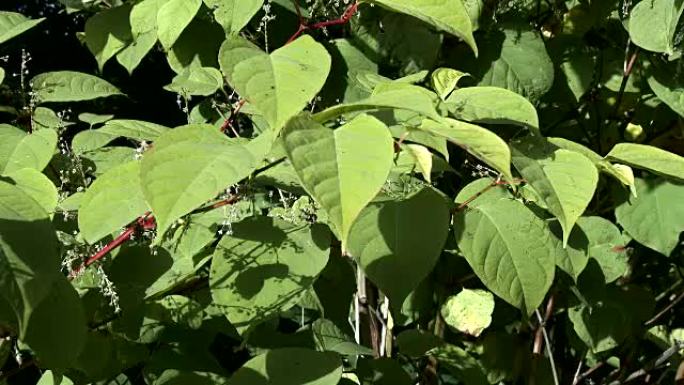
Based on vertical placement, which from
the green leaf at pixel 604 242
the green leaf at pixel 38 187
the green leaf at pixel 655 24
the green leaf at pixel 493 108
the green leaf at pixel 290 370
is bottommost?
the green leaf at pixel 604 242

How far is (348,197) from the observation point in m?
0.70

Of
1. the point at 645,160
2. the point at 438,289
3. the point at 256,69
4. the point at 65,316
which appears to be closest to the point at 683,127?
the point at 438,289

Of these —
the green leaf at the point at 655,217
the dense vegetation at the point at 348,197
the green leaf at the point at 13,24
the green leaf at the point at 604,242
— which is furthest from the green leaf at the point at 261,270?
the green leaf at the point at 655,217

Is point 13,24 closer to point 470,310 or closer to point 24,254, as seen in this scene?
point 24,254

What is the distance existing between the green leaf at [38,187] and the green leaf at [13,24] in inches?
14.1

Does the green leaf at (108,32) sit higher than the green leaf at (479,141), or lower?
lower

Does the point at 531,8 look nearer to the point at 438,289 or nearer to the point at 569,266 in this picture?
the point at 438,289

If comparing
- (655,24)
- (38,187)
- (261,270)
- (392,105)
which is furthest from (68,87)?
(655,24)

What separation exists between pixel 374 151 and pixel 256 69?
15 centimetres

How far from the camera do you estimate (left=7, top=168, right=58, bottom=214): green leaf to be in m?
1.00

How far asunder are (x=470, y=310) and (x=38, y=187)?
834 millimetres

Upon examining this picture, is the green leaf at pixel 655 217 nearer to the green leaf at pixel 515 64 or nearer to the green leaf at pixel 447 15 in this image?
the green leaf at pixel 515 64

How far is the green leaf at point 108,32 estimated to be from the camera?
1.54 m

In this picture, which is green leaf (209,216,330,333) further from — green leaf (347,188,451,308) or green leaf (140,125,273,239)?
green leaf (140,125,273,239)
